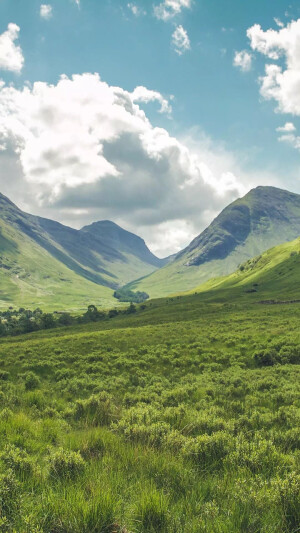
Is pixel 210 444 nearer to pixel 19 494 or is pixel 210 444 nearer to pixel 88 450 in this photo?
pixel 88 450

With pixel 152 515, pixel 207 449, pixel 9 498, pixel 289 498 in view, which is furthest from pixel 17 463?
pixel 289 498

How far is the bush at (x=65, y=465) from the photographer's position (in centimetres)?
571

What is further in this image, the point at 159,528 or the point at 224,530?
the point at 159,528

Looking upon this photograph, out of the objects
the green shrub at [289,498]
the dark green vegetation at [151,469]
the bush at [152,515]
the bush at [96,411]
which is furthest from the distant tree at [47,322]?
the green shrub at [289,498]

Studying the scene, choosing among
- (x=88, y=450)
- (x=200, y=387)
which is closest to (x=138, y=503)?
(x=88, y=450)

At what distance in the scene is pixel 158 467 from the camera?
5879 mm

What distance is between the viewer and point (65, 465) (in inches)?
230

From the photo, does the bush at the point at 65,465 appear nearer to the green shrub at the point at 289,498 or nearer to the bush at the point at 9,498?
the bush at the point at 9,498

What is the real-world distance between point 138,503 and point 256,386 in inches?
625

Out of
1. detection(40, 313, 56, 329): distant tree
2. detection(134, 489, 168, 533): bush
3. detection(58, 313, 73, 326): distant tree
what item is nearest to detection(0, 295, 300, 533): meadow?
detection(134, 489, 168, 533): bush

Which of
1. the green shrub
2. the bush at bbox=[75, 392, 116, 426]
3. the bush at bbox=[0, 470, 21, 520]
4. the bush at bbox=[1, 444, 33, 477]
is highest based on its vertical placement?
the bush at bbox=[0, 470, 21, 520]

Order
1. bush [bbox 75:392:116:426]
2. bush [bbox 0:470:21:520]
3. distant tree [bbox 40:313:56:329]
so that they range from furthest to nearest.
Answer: distant tree [bbox 40:313:56:329] < bush [bbox 75:392:116:426] < bush [bbox 0:470:21:520]

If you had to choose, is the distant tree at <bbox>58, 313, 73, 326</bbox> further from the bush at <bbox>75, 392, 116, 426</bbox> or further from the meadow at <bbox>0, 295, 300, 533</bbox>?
the bush at <bbox>75, 392, 116, 426</bbox>

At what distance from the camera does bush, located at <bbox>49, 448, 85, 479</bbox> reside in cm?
571
